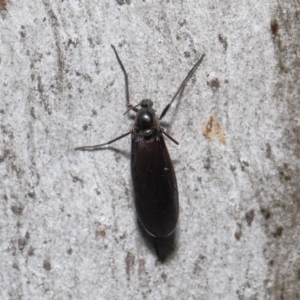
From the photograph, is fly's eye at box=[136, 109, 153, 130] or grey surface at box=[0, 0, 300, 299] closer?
grey surface at box=[0, 0, 300, 299]

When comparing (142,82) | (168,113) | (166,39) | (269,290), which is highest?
(166,39)

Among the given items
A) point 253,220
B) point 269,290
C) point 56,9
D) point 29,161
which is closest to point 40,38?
point 56,9

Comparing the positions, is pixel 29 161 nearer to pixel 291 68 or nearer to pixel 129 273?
pixel 129 273

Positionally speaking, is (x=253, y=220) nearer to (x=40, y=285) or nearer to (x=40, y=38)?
(x=40, y=285)

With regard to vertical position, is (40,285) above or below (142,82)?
below

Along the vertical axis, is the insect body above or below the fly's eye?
below

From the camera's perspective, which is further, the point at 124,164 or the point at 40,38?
the point at 124,164
